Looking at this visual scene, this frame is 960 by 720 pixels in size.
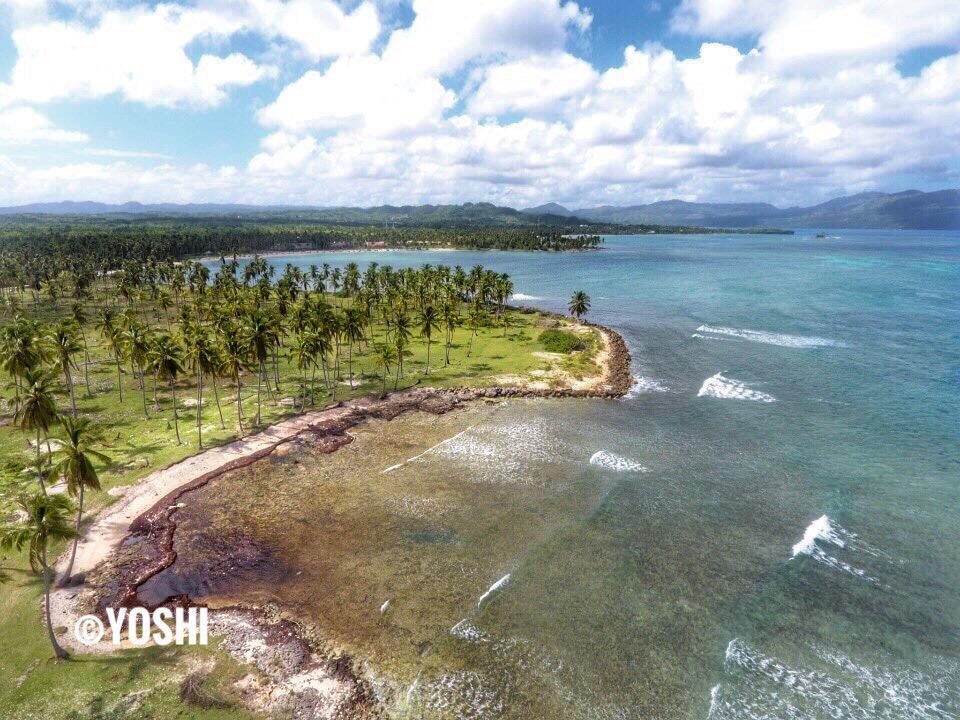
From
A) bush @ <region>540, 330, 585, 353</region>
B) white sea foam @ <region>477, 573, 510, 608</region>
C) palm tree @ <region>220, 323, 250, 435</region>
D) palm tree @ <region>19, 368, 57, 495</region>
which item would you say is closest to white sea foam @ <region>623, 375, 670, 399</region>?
bush @ <region>540, 330, 585, 353</region>

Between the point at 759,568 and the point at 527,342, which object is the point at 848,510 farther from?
the point at 527,342

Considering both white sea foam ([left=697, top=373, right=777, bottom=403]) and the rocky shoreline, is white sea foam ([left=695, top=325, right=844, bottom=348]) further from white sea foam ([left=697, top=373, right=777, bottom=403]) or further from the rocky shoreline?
the rocky shoreline

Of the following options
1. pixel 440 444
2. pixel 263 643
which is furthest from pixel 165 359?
pixel 263 643

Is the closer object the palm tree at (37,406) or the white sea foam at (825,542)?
the white sea foam at (825,542)

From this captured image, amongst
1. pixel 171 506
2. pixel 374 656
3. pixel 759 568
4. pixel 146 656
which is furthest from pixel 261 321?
pixel 759 568

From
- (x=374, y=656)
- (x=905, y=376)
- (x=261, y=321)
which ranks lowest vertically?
(x=374, y=656)

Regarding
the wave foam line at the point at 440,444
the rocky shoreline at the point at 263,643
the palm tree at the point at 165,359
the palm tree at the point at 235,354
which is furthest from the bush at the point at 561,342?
the palm tree at the point at 165,359

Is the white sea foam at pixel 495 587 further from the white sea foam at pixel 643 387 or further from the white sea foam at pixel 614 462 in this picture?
the white sea foam at pixel 643 387
